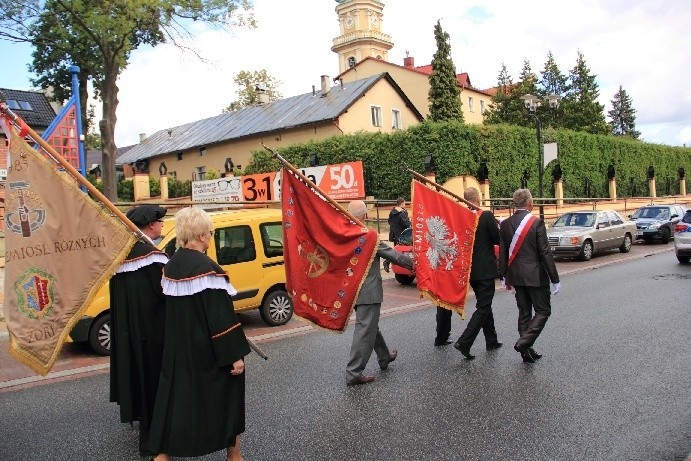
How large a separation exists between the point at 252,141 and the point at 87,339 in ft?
123

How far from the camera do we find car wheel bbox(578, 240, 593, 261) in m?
18.9

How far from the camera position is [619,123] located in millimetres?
103375

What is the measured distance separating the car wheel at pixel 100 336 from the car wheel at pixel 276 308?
2.49m

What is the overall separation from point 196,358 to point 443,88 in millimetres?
39338

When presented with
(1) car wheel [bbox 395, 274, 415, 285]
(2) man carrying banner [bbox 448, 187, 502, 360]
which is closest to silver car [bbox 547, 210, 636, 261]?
(1) car wheel [bbox 395, 274, 415, 285]

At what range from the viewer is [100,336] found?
27.6ft

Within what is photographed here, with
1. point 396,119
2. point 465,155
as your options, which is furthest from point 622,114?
point 465,155

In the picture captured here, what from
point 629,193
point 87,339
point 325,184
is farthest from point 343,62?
point 87,339

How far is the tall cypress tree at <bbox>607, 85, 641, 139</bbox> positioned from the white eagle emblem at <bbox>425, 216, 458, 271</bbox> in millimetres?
103491

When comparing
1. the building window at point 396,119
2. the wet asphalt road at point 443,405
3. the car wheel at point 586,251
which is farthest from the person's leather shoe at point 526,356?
the building window at point 396,119

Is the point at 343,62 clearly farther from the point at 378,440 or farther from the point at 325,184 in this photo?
the point at 378,440

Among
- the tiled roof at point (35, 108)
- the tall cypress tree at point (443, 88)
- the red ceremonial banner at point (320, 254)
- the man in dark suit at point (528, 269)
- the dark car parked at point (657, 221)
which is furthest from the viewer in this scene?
the tiled roof at point (35, 108)

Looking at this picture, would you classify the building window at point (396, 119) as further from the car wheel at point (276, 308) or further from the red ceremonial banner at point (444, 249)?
the red ceremonial banner at point (444, 249)

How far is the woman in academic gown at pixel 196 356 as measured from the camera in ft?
13.3
